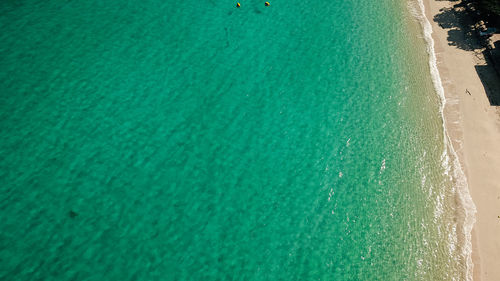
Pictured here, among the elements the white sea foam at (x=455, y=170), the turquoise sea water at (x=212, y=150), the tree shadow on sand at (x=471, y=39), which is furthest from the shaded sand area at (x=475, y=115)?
the turquoise sea water at (x=212, y=150)

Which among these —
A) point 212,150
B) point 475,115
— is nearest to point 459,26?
point 475,115

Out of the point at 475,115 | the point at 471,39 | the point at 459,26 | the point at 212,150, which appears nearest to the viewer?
the point at 212,150

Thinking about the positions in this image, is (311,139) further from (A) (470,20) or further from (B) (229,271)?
(A) (470,20)

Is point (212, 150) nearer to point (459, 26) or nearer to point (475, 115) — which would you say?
point (475, 115)

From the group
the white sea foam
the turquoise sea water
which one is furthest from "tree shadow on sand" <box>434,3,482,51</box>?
the turquoise sea water

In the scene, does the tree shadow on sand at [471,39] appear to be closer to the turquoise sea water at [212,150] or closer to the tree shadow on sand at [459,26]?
the tree shadow on sand at [459,26]

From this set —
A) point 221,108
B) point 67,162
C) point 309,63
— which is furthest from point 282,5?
point 67,162
